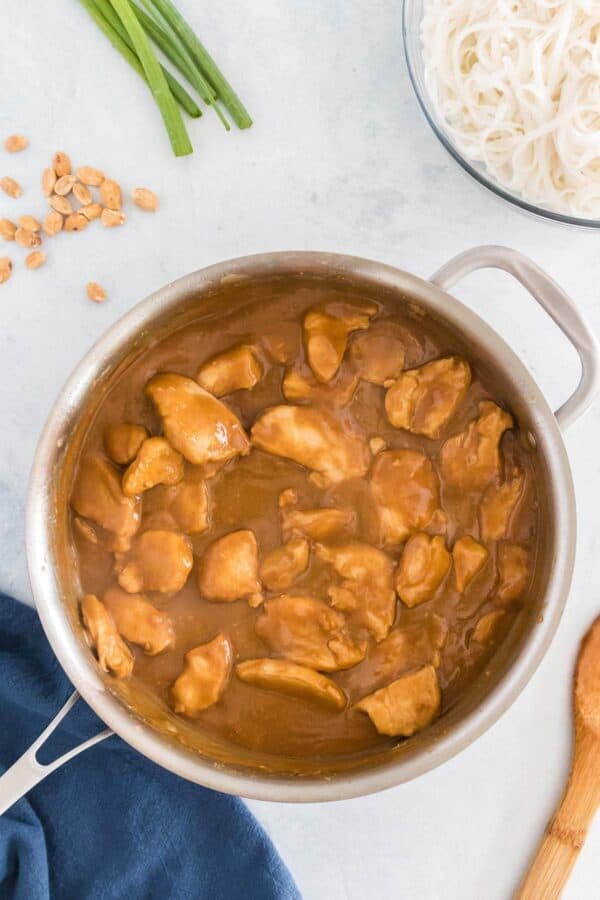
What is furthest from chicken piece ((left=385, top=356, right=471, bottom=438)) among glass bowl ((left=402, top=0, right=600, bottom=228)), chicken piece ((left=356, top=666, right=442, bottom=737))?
chicken piece ((left=356, top=666, right=442, bottom=737))

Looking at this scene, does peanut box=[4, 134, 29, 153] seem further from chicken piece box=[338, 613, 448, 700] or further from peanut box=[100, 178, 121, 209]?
chicken piece box=[338, 613, 448, 700]

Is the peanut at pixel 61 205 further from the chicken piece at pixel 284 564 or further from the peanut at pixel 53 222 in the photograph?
the chicken piece at pixel 284 564

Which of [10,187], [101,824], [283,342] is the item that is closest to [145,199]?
[10,187]

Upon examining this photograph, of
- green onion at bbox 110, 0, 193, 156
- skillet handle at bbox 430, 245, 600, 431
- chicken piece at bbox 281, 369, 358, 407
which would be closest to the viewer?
skillet handle at bbox 430, 245, 600, 431

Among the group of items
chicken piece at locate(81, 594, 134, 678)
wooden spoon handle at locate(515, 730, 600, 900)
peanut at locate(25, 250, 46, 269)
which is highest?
peanut at locate(25, 250, 46, 269)

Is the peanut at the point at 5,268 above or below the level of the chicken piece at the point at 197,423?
above

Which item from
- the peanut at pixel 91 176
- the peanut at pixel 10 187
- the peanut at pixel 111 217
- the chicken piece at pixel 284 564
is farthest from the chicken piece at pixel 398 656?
the peanut at pixel 10 187

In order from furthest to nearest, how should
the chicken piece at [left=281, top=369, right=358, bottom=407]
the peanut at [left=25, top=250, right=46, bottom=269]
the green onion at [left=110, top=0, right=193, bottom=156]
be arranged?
the peanut at [left=25, top=250, right=46, bottom=269], the green onion at [left=110, top=0, right=193, bottom=156], the chicken piece at [left=281, top=369, right=358, bottom=407]
